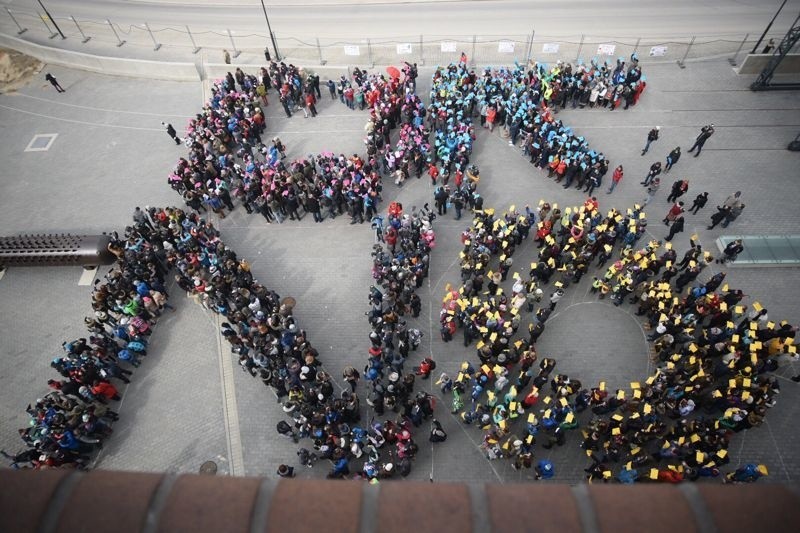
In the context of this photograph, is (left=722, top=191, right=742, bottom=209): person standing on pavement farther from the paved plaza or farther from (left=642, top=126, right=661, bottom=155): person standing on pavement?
(left=642, top=126, right=661, bottom=155): person standing on pavement

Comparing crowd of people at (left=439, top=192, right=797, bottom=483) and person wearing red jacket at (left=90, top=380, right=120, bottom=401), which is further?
person wearing red jacket at (left=90, top=380, right=120, bottom=401)

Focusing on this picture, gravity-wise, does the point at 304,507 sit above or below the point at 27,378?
above

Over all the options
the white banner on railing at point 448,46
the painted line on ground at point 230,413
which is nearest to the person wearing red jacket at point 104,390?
the painted line on ground at point 230,413

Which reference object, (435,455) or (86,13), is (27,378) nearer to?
(435,455)

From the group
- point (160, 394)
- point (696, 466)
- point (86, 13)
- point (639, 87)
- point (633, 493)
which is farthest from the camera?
point (86, 13)

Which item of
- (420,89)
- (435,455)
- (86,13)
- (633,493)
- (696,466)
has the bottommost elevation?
(435,455)

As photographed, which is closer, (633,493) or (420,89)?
(633,493)

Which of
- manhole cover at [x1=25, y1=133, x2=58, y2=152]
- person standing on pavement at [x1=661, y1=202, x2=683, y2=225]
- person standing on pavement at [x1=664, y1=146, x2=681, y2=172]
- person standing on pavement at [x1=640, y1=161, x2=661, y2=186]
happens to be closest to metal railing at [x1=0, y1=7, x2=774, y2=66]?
manhole cover at [x1=25, y1=133, x2=58, y2=152]

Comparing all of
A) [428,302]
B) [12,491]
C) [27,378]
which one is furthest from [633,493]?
[27,378]
